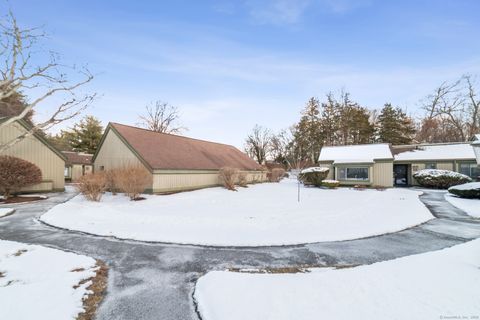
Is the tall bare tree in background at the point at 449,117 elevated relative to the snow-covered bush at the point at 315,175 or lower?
Result: elevated

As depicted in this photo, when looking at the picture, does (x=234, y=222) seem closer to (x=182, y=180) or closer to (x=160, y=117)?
(x=182, y=180)

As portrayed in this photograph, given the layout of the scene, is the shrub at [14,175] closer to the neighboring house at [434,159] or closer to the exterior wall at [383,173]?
the exterior wall at [383,173]

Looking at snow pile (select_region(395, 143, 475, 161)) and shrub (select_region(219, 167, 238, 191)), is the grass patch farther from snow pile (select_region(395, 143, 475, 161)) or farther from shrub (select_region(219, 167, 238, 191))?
snow pile (select_region(395, 143, 475, 161))

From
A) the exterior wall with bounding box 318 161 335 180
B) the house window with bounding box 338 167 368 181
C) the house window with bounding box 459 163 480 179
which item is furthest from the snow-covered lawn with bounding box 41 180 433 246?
the house window with bounding box 459 163 480 179

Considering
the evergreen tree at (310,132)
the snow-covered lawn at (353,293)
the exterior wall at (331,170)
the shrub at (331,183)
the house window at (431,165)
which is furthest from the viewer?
the evergreen tree at (310,132)

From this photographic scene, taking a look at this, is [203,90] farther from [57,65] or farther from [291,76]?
[57,65]

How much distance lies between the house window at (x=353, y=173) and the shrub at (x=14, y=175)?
26.1 m

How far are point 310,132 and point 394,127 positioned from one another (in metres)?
14.2

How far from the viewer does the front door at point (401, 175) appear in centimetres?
2572

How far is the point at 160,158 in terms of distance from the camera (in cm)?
1677

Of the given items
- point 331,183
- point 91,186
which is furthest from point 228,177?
point 331,183

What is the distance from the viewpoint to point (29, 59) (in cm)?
788

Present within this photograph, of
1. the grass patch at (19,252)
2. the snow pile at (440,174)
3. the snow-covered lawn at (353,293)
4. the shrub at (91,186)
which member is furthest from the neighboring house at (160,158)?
the snow pile at (440,174)

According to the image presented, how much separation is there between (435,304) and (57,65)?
1243 cm
